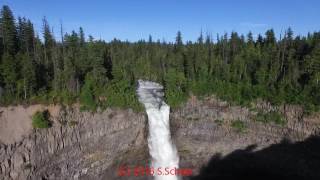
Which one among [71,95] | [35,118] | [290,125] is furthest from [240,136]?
[35,118]

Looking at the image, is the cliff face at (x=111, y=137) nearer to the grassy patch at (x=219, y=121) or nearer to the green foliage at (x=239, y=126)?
the grassy patch at (x=219, y=121)

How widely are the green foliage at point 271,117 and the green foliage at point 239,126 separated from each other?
2.29m

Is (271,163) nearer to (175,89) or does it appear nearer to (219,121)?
(219,121)

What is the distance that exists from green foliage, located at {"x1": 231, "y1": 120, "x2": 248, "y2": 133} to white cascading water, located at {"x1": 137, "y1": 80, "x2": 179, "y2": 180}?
1019 centimetres

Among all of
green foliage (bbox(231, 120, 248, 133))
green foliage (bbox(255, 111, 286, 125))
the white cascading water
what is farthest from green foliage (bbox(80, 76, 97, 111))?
green foliage (bbox(255, 111, 286, 125))

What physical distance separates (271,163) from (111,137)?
24.5m

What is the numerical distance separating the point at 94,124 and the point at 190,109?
16.2 meters

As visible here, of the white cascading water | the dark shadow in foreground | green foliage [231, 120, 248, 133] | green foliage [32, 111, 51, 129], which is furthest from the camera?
green foliage [231, 120, 248, 133]

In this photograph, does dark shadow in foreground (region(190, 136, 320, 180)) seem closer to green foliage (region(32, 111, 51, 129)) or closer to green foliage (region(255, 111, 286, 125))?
green foliage (region(255, 111, 286, 125))

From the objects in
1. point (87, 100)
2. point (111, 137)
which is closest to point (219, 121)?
point (111, 137)

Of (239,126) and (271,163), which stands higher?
(239,126)

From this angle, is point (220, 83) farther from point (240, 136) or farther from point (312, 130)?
point (312, 130)

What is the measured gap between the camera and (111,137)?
50781 millimetres

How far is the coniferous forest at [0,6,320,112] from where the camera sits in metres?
52.4
